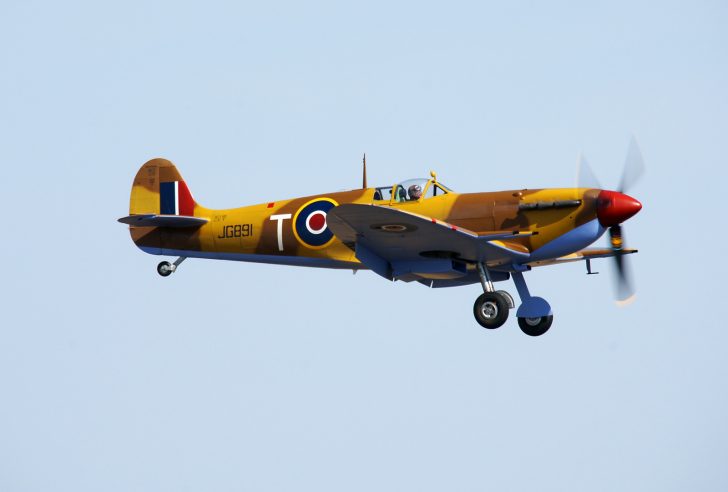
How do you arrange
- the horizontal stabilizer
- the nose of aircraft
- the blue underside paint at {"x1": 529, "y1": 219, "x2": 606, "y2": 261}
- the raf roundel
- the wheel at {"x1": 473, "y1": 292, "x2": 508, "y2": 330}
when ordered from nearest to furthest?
the wheel at {"x1": 473, "y1": 292, "x2": 508, "y2": 330}
the nose of aircraft
the blue underside paint at {"x1": 529, "y1": 219, "x2": 606, "y2": 261}
the raf roundel
the horizontal stabilizer

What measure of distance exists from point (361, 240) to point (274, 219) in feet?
7.92

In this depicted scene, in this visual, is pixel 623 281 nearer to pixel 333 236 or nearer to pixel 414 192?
pixel 414 192

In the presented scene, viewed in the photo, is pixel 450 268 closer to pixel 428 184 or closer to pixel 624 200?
pixel 428 184

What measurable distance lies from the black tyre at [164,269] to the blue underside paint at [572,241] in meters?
6.22

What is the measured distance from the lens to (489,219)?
61.7 ft

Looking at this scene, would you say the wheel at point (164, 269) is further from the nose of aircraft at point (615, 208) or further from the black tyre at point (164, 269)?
the nose of aircraft at point (615, 208)

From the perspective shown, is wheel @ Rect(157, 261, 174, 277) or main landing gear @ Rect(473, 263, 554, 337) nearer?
main landing gear @ Rect(473, 263, 554, 337)

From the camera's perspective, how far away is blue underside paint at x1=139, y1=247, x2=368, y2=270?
20.2 metres

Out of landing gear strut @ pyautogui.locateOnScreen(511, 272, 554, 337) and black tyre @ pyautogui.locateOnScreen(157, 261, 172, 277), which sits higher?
black tyre @ pyautogui.locateOnScreen(157, 261, 172, 277)

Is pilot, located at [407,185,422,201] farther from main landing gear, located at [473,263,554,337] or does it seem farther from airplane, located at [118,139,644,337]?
main landing gear, located at [473,263,554,337]

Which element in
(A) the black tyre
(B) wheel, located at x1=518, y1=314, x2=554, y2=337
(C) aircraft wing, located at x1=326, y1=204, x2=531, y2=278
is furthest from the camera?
(A) the black tyre

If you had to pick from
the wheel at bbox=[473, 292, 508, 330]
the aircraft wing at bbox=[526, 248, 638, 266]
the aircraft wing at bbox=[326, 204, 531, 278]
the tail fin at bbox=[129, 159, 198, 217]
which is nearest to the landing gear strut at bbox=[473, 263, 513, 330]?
the wheel at bbox=[473, 292, 508, 330]

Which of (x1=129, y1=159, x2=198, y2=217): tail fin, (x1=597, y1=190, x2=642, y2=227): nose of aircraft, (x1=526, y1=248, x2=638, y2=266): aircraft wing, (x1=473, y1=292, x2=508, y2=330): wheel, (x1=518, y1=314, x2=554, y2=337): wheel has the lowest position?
(x1=518, y1=314, x2=554, y2=337): wheel

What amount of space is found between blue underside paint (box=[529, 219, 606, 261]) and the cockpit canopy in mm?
1725
